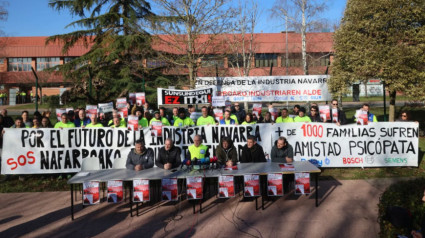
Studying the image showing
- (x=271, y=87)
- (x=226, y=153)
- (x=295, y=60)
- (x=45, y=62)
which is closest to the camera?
(x=226, y=153)

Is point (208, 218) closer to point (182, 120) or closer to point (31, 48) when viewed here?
point (182, 120)

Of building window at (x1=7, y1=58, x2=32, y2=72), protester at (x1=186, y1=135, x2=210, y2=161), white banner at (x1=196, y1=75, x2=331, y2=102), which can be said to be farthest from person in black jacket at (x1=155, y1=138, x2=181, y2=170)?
building window at (x1=7, y1=58, x2=32, y2=72)

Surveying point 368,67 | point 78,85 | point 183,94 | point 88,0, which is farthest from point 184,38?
point 88,0

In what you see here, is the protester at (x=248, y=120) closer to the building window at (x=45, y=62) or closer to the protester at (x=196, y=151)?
the protester at (x=196, y=151)

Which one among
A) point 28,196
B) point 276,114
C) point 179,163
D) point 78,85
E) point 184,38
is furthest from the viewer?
point 78,85

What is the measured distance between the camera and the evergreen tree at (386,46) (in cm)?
1129

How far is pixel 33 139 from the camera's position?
9078 millimetres

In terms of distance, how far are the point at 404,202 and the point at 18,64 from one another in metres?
53.5

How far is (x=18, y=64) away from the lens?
4766 cm

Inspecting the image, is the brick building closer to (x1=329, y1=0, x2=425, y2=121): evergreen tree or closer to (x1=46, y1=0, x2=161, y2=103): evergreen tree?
(x1=46, y1=0, x2=161, y2=103): evergreen tree

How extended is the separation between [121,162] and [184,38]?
7.79 meters

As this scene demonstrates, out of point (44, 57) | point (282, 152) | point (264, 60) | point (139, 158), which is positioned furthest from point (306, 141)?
point (44, 57)

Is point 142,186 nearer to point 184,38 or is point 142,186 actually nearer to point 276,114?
point 276,114

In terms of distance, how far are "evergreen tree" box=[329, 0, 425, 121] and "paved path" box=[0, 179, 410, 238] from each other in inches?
210
